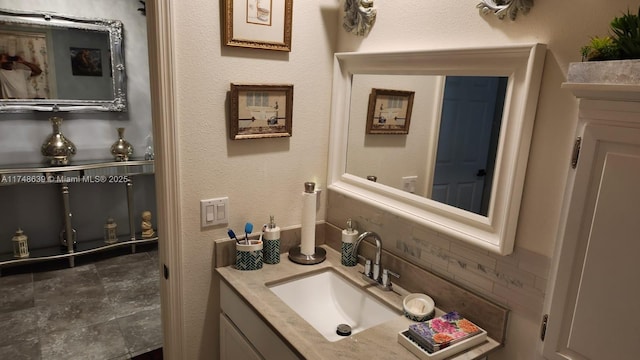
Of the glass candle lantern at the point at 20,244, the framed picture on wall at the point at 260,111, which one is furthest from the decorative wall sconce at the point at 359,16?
the glass candle lantern at the point at 20,244

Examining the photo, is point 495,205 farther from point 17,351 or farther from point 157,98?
point 17,351

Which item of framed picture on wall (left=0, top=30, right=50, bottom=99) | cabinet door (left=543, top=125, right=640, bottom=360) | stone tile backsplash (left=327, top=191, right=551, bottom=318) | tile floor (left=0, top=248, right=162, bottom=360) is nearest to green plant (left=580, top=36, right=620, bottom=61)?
cabinet door (left=543, top=125, right=640, bottom=360)

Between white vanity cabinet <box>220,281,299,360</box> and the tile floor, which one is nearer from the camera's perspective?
white vanity cabinet <box>220,281,299,360</box>

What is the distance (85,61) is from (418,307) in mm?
3142

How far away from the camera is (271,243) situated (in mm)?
1623

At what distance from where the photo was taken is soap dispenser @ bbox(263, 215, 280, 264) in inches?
63.8

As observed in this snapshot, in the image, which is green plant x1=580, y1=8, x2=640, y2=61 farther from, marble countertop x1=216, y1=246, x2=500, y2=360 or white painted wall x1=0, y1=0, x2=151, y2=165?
white painted wall x1=0, y1=0, x2=151, y2=165

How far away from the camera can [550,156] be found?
104 centimetres

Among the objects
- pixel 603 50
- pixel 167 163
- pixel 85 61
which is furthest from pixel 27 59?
pixel 603 50

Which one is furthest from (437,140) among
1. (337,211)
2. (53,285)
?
(53,285)

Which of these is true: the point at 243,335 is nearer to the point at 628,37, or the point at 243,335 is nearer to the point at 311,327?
the point at 311,327

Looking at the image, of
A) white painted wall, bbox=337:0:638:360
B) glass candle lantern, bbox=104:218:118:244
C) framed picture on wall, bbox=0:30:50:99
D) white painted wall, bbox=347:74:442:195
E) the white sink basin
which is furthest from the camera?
glass candle lantern, bbox=104:218:118:244

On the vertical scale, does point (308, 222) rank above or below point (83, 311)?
above

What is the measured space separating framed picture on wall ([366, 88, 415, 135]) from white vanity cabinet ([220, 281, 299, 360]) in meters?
0.81
